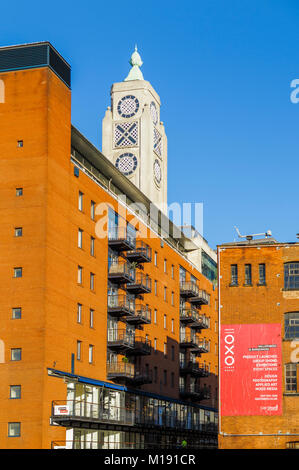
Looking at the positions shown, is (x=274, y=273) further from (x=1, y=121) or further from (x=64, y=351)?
(x=1, y=121)

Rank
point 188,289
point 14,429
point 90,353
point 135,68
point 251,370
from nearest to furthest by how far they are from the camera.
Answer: point 251,370 < point 14,429 < point 90,353 < point 188,289 < point 135,68

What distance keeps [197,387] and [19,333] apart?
41.7 metres

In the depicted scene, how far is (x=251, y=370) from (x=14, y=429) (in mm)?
15964

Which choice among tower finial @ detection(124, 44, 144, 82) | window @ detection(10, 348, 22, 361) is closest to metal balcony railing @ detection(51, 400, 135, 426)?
window @ detection(10, 348, 22, 361)

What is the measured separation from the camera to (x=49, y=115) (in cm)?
5925

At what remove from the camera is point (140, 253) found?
7244cm

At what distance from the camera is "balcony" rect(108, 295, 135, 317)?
2672 inches

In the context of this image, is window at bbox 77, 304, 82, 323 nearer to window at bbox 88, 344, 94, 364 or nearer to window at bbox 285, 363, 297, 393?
window at bbox 88, 344, 94, 364

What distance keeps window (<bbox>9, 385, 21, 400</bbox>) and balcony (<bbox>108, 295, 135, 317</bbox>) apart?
1450 cm

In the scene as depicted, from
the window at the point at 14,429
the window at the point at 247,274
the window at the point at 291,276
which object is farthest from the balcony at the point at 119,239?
the window at the point at 14,429

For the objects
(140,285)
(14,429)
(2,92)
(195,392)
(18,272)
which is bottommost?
(14,429)

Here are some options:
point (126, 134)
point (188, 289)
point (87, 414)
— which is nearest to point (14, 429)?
point (87, 414)

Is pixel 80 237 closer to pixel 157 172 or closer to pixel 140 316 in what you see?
pixel 140 316

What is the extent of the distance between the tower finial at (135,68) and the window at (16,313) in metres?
78.9
